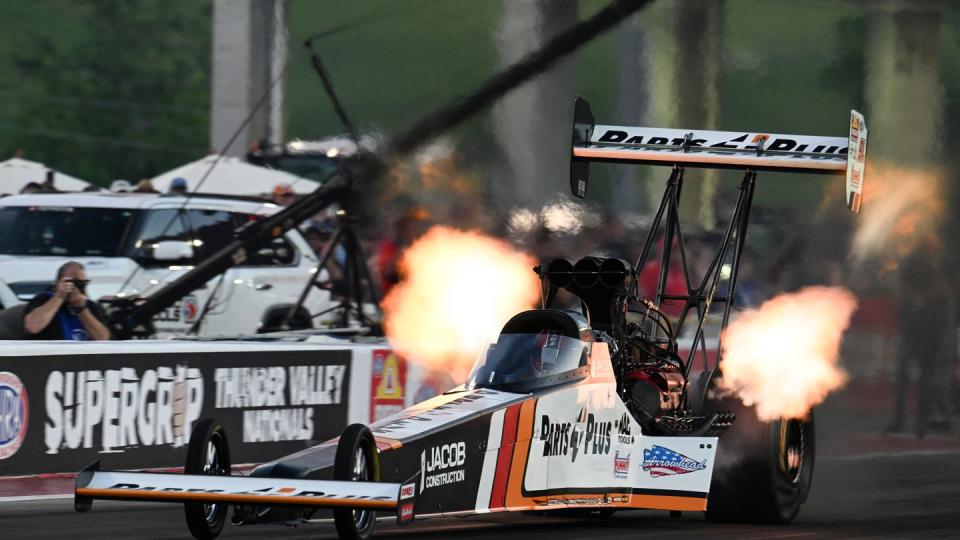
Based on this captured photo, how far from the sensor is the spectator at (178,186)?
18953 mm

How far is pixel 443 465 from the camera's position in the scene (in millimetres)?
8703

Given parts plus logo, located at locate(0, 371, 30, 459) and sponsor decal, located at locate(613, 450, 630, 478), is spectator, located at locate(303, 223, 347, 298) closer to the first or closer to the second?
parts plus logo, located at locate(0, 371, 30, 459)

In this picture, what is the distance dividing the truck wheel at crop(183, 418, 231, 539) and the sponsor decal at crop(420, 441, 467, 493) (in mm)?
955

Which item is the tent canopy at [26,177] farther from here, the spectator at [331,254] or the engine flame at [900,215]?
the engine flame at [900,215]

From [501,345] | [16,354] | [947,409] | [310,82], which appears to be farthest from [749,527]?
[310,82]

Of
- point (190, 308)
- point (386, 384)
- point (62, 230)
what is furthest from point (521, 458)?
point (62, 230)

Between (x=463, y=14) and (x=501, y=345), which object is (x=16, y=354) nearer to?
(x=501, y=345)

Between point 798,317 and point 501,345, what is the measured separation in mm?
3394

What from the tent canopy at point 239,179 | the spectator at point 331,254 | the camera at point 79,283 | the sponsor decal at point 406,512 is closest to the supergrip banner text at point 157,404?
the camera at point 79,283

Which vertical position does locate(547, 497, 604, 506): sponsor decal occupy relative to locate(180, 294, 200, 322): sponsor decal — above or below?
below

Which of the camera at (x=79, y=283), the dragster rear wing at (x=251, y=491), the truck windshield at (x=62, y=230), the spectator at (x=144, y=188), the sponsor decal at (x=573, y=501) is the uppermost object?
the spectator at (x=144, y=188)

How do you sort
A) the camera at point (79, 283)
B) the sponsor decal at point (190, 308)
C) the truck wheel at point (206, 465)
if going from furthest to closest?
the sponsor decal at point (190, 308) < the camera at point (79, 283) < the truck wheel at point (206, 465)

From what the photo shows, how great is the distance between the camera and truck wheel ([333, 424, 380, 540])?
312 inches

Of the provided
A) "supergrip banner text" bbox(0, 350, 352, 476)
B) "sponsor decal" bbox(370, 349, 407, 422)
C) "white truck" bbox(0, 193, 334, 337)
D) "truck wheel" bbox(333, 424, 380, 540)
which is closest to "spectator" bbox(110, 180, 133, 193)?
"white truck" bbox(0, 193, 334, 337)
